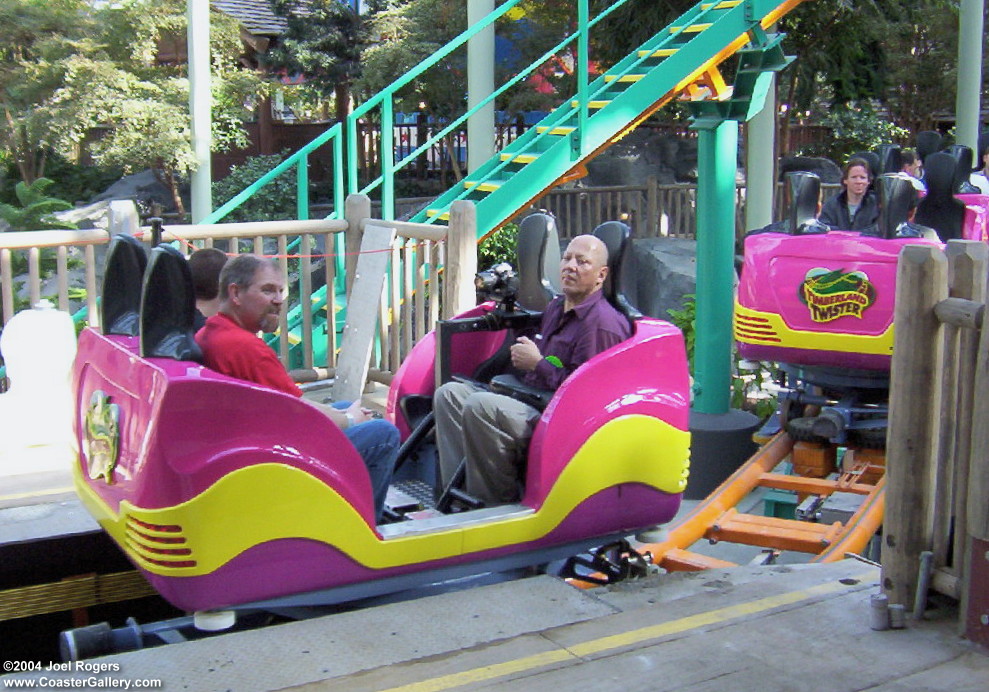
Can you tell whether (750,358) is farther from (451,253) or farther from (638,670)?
(638,670)

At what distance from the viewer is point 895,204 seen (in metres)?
6.20

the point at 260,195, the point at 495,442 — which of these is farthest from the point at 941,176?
the point at 260,195

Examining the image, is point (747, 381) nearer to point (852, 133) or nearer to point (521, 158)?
point (521, 158)

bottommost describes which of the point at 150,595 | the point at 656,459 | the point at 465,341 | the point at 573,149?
the point at 150,595

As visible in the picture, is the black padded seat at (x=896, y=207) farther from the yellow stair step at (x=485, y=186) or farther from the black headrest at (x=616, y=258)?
the yellow stair step at (x=485, y=186)

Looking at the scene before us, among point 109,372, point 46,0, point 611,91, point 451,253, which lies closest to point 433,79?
point 46,0

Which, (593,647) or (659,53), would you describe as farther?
(659,53)

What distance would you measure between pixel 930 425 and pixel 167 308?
2206mm

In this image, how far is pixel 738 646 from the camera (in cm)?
315

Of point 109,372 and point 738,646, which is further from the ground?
point 109,372

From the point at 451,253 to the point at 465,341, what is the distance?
189 cm

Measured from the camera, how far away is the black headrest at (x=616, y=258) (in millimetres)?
4270

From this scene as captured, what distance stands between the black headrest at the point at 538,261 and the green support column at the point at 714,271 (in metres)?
2.75

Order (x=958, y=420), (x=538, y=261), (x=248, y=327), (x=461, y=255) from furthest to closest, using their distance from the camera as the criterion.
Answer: (x=461, y=255)
(x=538, y=261)
(x=248, y=327)
(x=958, y=420)
